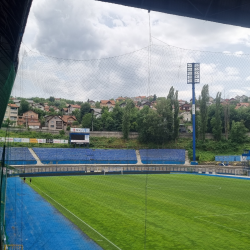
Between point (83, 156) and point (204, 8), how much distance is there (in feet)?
145

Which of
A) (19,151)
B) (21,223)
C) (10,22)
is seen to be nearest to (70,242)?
(21,223)

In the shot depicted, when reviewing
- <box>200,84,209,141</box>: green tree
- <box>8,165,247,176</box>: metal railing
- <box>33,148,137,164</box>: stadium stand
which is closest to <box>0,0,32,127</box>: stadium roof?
<box>200,84,209,141</box>: green tree

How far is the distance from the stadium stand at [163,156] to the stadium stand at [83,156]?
2.38 metres

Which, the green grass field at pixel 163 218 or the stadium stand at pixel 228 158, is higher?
the stadium stand at pixel 228 158

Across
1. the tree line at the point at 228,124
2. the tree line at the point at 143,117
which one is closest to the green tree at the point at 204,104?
the tree line at the point at 228,124

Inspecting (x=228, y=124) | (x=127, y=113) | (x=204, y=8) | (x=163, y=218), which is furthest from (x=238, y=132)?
(x=204, y=8)

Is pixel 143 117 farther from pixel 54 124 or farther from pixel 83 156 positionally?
pixel 54 124

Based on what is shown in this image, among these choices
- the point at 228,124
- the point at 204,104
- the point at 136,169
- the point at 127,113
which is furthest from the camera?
the point at 228,124

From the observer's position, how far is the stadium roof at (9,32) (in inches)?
198

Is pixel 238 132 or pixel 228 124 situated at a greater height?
pixel 228 124

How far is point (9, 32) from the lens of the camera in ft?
19.2

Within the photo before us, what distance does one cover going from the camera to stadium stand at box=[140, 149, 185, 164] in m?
47.9

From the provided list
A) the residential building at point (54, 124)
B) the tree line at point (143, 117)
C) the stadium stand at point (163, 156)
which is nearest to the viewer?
the tree line at point (143, 117)

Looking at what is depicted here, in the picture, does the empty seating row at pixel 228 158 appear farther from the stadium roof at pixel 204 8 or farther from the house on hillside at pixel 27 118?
A: the stadium roof at pixel 204 8
